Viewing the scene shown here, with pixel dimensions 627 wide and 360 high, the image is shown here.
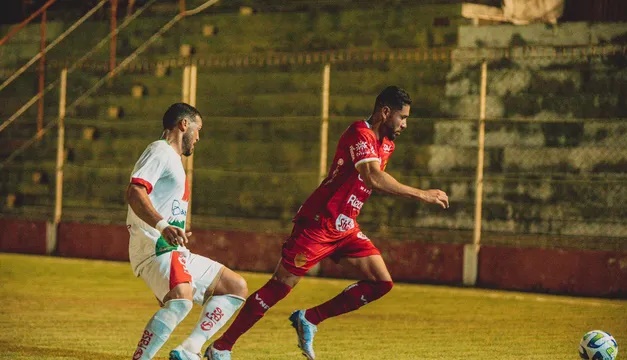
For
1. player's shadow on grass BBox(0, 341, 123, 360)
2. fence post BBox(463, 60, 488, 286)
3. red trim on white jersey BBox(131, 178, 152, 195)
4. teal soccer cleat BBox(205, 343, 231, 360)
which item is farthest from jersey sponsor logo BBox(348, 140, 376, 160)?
fence post BBox(463, 60, 488, 286)

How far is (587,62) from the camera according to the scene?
56.1 ft

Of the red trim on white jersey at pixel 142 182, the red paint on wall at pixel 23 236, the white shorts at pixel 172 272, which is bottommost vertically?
the red paint on wall at pixel 23 236

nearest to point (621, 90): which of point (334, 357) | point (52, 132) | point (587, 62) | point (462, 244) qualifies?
point (587, 62)

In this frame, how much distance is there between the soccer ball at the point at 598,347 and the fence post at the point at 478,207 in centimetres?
731

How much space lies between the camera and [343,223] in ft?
29.7

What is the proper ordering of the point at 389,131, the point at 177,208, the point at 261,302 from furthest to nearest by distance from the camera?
1. the point at 389,131
2. the point at 261,302
3. the point at 177,208

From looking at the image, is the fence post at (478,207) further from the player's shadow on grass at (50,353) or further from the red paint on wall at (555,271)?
the player's shadow on grass at (50,353)

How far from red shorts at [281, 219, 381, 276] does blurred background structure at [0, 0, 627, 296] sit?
6652mm

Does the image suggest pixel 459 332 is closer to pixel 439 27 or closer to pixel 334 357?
pixel 334 357

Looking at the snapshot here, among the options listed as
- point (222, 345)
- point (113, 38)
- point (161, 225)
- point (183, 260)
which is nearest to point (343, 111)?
point (113, 38)

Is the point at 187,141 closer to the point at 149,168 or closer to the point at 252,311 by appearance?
the point at 149,168

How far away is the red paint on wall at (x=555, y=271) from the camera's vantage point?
1502 cm

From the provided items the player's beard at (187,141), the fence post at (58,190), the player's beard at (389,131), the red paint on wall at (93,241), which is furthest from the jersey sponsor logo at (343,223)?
the fence post at (58,190)

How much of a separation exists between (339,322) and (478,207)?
205 inches
